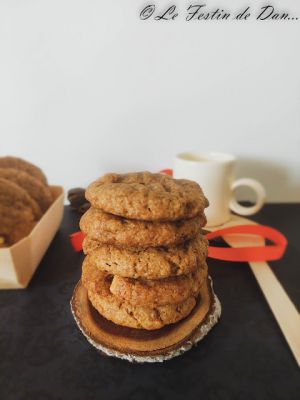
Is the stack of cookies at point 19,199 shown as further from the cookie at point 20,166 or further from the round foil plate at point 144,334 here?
the round foil plate at point 144,334

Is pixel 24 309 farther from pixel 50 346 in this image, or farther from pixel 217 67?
pixel 217 67

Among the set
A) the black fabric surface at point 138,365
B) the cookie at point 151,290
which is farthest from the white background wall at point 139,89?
the cookie at point 151,290

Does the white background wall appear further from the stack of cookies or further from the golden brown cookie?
the golden brown cookie

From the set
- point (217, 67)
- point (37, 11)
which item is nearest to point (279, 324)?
point (217, 67)

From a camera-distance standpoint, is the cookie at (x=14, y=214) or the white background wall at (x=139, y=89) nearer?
the cookie at (x=14, y=214)

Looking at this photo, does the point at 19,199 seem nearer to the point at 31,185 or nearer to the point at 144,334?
the point at 31,185

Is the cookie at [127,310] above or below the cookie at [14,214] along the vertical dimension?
below
